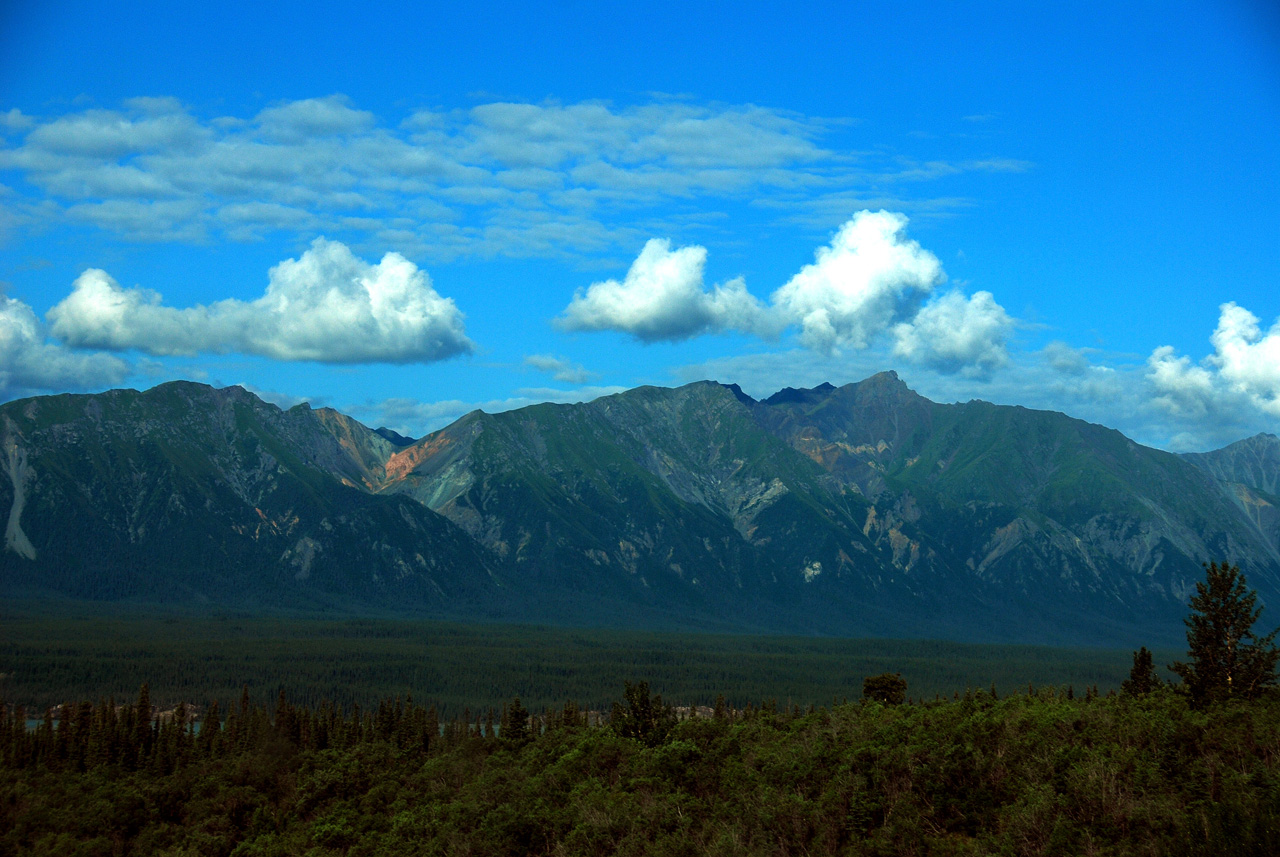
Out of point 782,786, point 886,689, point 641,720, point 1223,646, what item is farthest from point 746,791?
point 886,689

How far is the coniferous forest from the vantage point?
80.7 m

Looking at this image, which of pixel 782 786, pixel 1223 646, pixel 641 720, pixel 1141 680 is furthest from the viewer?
pixel 641 720

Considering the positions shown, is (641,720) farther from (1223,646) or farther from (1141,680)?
(1223,646)

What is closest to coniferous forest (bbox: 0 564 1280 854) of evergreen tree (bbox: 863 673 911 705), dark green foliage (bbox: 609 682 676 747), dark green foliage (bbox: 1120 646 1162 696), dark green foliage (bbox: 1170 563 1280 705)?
dark green foliage (bbox: 1170 563 1280 705)

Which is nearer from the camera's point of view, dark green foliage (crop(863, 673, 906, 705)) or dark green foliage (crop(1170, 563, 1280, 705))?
dark green foliage (crop(1170, 563, 1280, 705))

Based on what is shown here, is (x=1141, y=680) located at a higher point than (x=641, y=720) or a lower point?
higher

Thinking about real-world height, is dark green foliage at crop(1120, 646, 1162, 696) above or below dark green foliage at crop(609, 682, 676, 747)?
above

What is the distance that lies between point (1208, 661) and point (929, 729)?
1013 inches

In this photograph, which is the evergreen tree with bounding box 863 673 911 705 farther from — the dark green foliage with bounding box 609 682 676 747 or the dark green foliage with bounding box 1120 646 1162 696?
the dark green foliage with bounding box 1120 646 1162 696

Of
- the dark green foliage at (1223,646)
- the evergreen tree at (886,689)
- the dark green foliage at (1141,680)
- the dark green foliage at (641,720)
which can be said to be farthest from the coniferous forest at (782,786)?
the evergreen tree at (886,689)

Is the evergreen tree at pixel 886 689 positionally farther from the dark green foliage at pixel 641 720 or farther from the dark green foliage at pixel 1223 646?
the dark green foliage at pixel 1223 646

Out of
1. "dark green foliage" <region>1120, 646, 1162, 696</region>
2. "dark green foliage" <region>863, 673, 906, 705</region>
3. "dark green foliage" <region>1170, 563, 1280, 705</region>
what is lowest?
"dark green foliage" <region>863, 673, 906, 705</region>

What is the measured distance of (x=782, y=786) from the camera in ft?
333

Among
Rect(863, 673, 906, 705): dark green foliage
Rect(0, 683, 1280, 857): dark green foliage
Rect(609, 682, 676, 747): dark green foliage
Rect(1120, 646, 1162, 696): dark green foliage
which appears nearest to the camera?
Rect(0, 683, 1280, 857): dark green foliage
